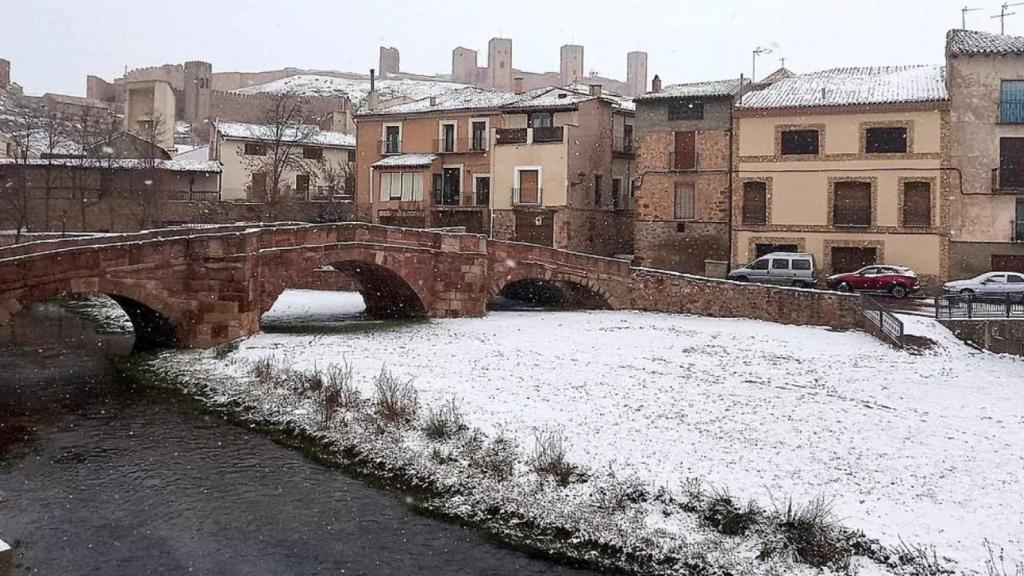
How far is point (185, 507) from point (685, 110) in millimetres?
28439

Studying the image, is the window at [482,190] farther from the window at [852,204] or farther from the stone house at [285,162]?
the window at [852,204]

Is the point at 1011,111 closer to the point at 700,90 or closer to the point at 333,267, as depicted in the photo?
the point at 700,90

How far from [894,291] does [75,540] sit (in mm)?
27203

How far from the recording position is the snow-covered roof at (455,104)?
42.9 metres

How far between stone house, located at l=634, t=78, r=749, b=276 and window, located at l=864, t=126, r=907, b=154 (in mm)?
5112

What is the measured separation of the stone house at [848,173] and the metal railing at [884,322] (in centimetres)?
691

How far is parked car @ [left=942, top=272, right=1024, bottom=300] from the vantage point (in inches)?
1093

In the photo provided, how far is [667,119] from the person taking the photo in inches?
1441

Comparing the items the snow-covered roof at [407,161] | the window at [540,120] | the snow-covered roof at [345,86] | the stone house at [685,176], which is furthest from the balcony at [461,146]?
the snow-covered roof at [345,86]

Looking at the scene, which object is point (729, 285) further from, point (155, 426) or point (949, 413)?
point (155, 426)

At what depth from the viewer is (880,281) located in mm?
30672

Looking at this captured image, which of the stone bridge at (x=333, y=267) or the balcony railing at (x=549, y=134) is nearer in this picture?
the stone bridge at (x=333, y=267)

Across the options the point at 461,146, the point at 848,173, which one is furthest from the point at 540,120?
the point at 848,173

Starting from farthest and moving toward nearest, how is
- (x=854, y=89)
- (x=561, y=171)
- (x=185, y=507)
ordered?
(x=561, y=171) < (x=854, y=89) < (x=185, y=507)
